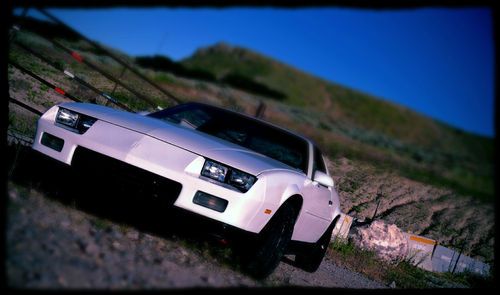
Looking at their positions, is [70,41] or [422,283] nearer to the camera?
[422,283]

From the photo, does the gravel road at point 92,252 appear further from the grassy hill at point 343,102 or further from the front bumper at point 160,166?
the grassy hill at point 343,102

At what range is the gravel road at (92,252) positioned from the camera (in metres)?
2.51

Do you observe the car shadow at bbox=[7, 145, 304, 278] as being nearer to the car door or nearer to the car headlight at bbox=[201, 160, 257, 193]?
the car headlight at bbox=[201, 160, 257, 193]

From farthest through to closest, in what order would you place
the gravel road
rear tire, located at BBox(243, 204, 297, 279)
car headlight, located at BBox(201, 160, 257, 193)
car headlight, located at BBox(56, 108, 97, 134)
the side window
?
the side window → car headlight, located at BBox(56, 108, 97, 134) → rear tire, located at BBox(243, 204, 297, 279) → car headlight, located at BBox(201, 160, 257, 193) → the gravel road

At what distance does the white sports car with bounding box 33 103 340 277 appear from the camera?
3.61 m

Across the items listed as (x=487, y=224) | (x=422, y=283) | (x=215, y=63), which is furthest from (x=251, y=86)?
(x=422, y=283)

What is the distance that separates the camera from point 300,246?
16.4ft

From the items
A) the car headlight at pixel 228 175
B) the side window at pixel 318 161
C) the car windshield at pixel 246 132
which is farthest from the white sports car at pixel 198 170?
the side window at pixel 318 161

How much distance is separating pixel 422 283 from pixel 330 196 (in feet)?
8.88

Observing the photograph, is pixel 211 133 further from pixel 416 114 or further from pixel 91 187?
pixel 416 114

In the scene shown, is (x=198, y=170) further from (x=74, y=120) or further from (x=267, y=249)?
(x=74, y=120)

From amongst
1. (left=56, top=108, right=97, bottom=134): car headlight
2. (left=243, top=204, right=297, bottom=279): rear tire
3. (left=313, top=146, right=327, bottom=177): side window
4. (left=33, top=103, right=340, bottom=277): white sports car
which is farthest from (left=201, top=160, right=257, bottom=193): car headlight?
(left=313, top=146, right=327, bottom=177): side window

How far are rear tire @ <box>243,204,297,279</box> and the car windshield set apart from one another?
0.98 m

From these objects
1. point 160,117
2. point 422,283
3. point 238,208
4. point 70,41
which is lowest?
point 422,283
